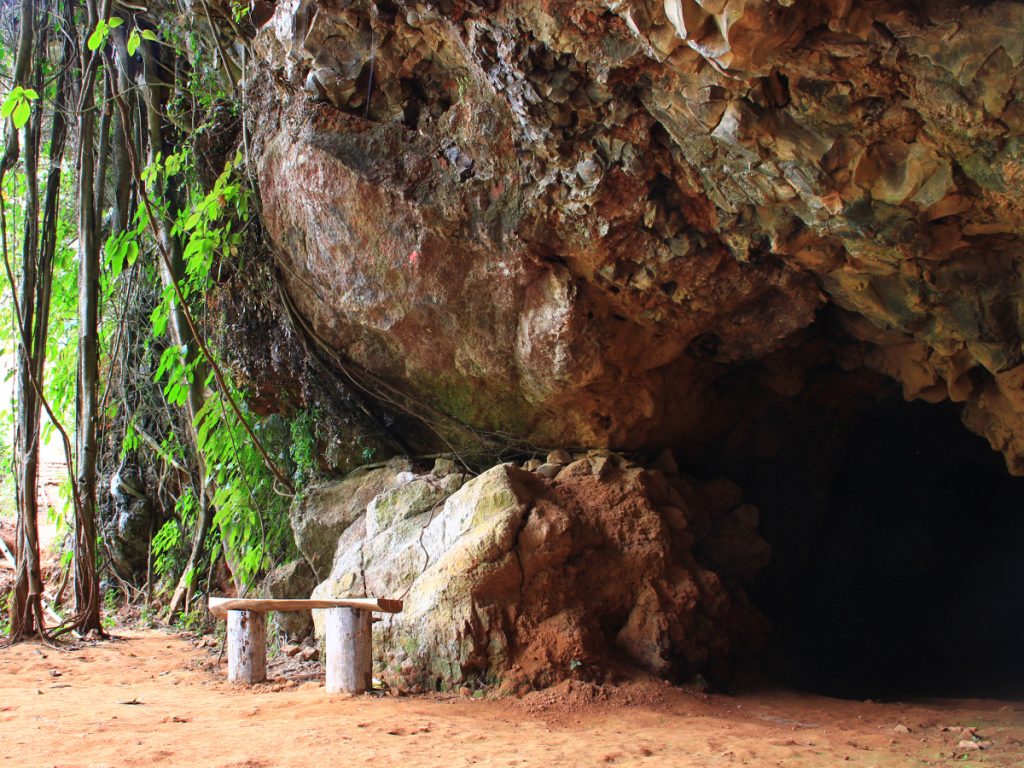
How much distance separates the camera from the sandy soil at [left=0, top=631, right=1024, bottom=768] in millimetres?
3014

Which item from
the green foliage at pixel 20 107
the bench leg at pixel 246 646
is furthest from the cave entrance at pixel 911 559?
the green foliage at pixel 20 107

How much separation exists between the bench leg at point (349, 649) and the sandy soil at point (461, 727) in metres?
0.10

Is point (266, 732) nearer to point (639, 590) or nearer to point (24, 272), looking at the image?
point (639, 590)

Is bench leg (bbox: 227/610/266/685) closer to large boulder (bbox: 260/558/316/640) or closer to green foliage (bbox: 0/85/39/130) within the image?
large boulder (bbox: 260/558/316/640)

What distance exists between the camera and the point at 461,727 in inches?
138

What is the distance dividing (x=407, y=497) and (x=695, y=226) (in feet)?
7.52

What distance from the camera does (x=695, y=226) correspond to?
13.9ft

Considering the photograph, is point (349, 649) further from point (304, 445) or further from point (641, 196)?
point (641, 196)

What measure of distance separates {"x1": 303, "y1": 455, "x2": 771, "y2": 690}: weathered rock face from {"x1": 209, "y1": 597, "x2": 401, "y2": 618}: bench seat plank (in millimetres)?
315

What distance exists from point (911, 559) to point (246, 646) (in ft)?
20.5

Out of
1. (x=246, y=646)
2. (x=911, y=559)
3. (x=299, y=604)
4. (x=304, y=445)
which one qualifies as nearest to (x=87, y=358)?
(x=304, y=445)

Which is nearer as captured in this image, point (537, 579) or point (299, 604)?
point (299, 604)

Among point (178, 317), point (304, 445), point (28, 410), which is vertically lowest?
point (304, 445)

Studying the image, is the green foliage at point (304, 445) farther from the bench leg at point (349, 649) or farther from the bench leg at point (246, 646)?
the bench leg at point (349, 649)
